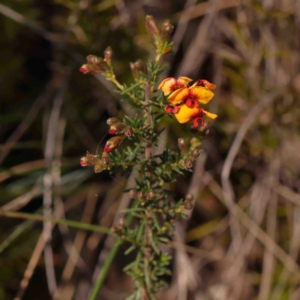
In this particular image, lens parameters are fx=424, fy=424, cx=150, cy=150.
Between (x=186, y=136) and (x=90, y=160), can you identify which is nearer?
(x=90, y=160)

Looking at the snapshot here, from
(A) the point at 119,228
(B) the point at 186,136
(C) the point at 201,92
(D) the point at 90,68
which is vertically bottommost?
(A) the point at 119,228

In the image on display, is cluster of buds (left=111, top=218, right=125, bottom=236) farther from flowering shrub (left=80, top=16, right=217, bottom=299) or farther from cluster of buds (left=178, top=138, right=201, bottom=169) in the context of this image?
cluster of buds (left=178, top=138, right=201, bottom=169)

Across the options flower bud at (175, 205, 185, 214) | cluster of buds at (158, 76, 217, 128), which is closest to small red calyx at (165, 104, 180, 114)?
cluster of buds at (158, 76, 217, 128)

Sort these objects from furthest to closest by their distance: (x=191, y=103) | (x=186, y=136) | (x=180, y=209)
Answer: (x=186, y=136) → (x=180, y=209) → (x=191, y=103)

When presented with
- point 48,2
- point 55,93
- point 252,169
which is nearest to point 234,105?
point 252,169

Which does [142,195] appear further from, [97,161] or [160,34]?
[160,34]

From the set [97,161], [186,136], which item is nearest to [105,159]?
[97,161]

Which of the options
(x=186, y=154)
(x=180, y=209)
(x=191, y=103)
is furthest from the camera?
(x=180, y=209)
